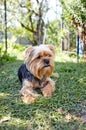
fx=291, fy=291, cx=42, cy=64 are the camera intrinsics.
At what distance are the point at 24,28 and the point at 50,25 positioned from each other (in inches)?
58.7

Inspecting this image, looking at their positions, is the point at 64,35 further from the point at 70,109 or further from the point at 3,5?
the point at 70,109

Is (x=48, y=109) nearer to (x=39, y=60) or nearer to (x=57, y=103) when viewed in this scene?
(x=57, y=103)

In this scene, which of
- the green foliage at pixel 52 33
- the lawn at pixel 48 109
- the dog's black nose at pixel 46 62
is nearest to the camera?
the lawn at pixel 48 109

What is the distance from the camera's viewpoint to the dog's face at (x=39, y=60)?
3.92m

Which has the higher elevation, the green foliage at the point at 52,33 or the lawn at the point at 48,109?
the green foliage at the point at 52,33

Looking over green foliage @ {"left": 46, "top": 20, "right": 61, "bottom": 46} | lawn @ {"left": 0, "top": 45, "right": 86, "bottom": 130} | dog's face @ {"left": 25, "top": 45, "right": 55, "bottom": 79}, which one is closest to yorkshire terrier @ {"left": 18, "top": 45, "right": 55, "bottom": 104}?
dog's face @ {"left": 25, "top": 45, "right": 55, "bottom": 79}

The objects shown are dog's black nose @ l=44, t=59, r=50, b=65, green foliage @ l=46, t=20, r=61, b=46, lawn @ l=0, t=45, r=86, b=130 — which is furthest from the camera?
green foliage @ l=46, t=20, r=61, b=46

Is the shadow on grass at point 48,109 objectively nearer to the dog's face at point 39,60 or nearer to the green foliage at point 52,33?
the dog's face at point 39,60

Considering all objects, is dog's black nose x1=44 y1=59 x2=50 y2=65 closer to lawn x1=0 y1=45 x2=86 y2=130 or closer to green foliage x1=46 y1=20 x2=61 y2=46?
lawn x1=0 y1=45 x2=86 y2=130

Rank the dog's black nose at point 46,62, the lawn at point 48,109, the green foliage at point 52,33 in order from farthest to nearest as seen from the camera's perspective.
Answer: the green foliage at point 52,33
the dog's black nose at point 46,62
the lawn at point 48,109

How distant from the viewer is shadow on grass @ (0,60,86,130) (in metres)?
3.13

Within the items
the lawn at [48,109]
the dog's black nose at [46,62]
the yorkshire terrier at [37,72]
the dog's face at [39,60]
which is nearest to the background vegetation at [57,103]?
the lawn at [48,109]

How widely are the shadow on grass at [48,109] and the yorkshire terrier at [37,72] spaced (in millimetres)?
117

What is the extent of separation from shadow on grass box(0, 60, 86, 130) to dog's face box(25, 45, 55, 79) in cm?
38
